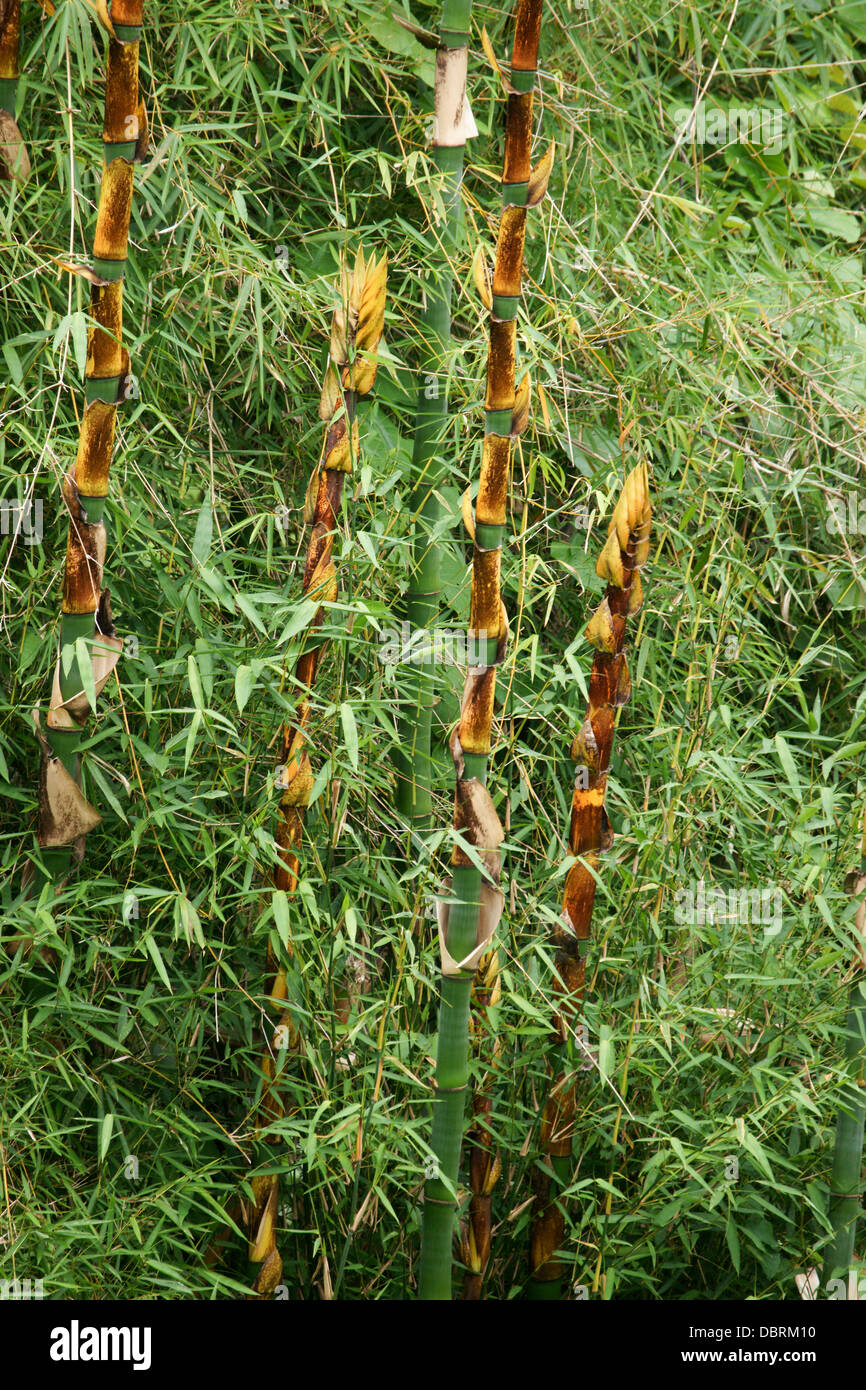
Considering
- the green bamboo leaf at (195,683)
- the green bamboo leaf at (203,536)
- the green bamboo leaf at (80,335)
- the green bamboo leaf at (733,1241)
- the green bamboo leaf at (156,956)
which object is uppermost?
the green bamboo leaf at (80,335)

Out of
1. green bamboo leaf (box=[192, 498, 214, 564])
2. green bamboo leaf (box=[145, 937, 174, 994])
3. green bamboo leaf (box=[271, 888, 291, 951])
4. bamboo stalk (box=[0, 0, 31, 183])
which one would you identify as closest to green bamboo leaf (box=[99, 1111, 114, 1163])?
green bamboo leaf (box=[145, 937, 174, 994])

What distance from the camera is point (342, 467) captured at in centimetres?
165

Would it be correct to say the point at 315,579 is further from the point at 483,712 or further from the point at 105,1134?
the point at 105,1134

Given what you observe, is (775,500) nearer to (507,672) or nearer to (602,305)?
(602,305)

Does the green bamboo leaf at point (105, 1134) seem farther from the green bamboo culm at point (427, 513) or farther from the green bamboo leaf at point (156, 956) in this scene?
the green bamboo culm at point (427, 513)

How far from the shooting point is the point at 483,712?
1.56m

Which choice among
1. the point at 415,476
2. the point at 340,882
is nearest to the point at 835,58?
the point at 415,476

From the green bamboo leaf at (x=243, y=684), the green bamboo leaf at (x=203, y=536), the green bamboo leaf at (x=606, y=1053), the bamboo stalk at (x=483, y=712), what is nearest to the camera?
the bamboo stalk at (x=483, y=712)

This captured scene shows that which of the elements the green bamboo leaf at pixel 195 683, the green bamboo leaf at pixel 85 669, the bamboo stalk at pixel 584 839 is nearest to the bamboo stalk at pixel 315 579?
the green bamboo leaf at pixel 195 683

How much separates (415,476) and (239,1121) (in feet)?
3.36

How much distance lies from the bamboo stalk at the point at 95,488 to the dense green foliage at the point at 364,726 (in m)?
0.05

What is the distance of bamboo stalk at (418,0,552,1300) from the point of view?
1.45m

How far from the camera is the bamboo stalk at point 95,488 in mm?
1601

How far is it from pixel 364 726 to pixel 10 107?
3.49ft
